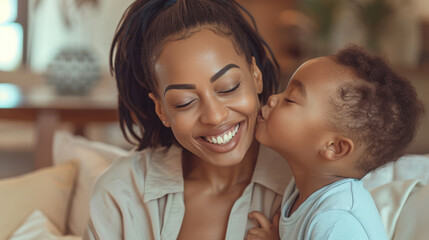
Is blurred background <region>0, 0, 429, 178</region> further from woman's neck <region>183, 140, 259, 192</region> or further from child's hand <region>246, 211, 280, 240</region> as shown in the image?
child's hand <region>246, 211, 280, 240</region>

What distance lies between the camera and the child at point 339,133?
1153 mm

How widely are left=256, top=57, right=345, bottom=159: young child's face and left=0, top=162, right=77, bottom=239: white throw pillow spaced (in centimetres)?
98

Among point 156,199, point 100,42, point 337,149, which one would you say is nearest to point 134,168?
point 156,199

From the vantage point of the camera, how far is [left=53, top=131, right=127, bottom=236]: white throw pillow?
1.93 m

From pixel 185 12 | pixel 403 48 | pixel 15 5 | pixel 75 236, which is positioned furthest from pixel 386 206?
pixel 15 5

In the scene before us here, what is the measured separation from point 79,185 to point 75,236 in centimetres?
20

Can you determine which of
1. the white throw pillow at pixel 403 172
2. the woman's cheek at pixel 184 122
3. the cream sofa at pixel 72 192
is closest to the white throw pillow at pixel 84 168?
the cream sofa at pixel 72 192

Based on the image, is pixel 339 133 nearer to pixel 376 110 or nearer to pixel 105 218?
pixel 376 110

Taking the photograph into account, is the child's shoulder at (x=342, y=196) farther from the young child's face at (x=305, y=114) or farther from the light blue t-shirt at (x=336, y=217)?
the young child's face at (x=305, y=114)

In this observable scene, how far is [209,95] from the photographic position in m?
1.26

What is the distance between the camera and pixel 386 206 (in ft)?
4.36

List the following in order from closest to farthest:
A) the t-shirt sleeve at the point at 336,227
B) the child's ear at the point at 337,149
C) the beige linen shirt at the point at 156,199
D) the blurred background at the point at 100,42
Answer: the t-shirt sleeve at the point at 336,227 < the child's ear at the point at 337,149 < the beige linen shirt at the point at 156,199 < the blurred background at the point at 100,42

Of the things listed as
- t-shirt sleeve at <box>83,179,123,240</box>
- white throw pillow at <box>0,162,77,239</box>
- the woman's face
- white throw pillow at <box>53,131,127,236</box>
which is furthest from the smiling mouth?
white throw pillow at <box>0,162,77,239</box>

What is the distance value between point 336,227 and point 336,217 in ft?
0.09
